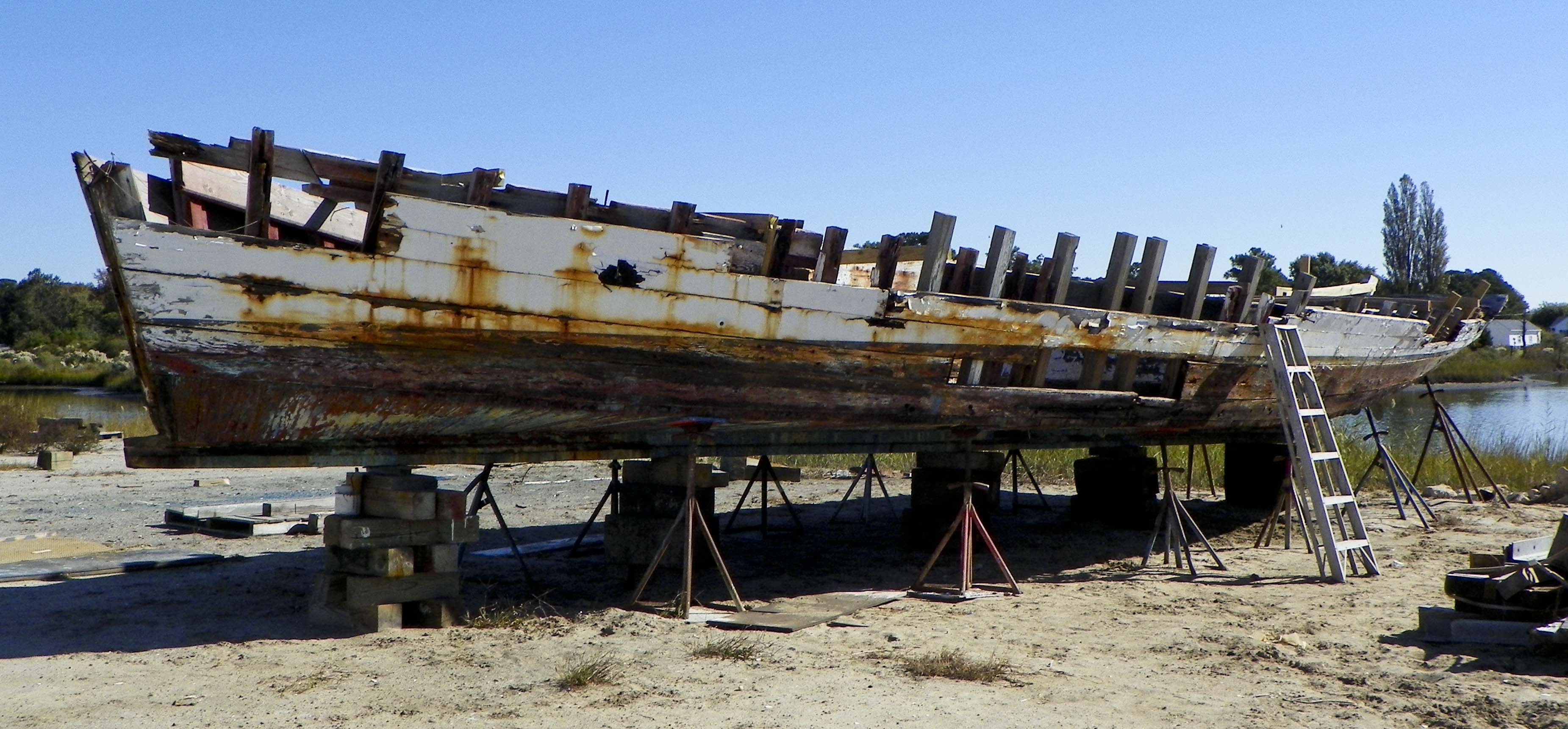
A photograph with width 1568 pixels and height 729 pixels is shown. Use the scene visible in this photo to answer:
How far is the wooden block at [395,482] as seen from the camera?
6.33m

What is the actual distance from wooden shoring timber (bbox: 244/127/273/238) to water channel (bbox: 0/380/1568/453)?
12.8 m

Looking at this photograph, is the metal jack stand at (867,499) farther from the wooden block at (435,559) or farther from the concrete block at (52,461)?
the concrete block at (52,461)

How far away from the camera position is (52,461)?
1516cm

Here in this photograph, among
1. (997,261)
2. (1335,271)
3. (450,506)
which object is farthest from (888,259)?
(1335,271)

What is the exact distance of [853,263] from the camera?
28.5ft

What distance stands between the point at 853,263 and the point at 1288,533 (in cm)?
447

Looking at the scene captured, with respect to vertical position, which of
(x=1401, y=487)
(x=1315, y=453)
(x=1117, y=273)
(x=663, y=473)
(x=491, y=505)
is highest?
(x=1117, y=273)

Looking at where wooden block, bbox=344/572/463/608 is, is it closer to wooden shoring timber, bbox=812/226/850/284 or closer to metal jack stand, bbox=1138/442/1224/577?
wooden shoring timber, bbox=812/226/850/284

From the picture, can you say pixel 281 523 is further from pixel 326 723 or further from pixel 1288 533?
pixel 1288 533

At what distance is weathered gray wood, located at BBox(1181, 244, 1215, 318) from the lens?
901 cm

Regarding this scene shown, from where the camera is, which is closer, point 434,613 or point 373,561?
point 373,561

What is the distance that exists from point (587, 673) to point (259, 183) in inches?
110

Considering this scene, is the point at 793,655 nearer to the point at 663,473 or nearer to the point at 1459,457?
the point at 663,473

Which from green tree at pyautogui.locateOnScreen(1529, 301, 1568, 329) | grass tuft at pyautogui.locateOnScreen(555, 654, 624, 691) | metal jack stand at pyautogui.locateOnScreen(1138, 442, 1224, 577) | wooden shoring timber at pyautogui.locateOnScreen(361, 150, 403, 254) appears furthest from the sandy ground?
green tree at pyautogui.locateOnScreen(1529, 301, 1568, 329)
